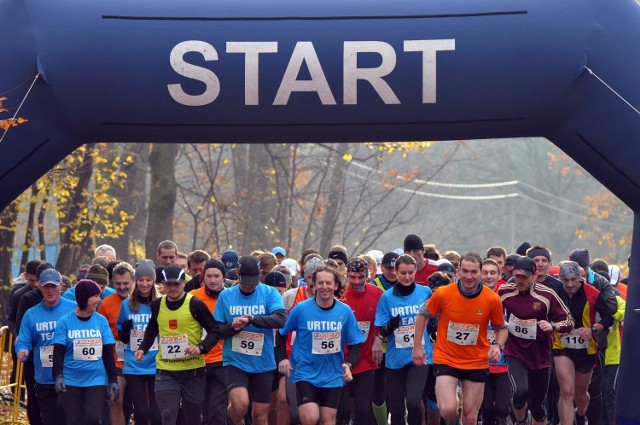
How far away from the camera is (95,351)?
11516mm

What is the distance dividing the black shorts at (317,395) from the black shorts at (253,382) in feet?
1.21

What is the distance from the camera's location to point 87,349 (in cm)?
1150

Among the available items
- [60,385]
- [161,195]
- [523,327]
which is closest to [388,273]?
[523,327]

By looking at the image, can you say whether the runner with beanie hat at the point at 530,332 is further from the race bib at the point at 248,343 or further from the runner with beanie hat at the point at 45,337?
the runner with beanie hat at the point at 45,337

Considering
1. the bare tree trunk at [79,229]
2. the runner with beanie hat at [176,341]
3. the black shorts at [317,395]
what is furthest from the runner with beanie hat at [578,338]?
the bare tree trunk at [79,229]

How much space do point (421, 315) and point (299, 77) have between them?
2.55m

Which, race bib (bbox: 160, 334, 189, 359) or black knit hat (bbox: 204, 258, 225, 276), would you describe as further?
black knit hat (bbox: 204, 258, 225, 276)

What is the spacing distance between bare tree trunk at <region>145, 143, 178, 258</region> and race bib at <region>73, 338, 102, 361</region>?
1288 centimetres

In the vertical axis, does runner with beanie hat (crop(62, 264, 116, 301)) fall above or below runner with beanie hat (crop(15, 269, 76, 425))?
above

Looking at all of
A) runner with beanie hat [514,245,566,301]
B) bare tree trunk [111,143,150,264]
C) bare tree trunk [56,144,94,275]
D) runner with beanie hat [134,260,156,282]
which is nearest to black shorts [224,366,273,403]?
runner with beanie hat [134,260,156,282]

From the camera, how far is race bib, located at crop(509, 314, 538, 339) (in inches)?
492

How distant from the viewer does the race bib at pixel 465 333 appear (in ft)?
37.8

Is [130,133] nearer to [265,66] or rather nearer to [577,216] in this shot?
→ [265,66]

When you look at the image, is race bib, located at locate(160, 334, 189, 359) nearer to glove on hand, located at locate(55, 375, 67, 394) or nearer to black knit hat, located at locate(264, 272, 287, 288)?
glove on hand, located at locate(55, 375, 67, 394)
